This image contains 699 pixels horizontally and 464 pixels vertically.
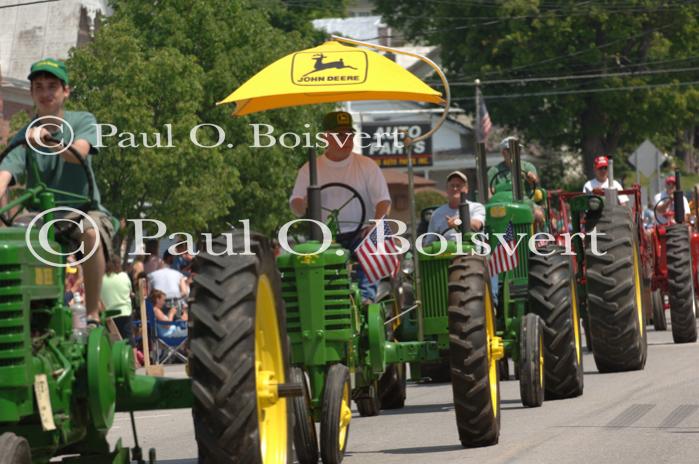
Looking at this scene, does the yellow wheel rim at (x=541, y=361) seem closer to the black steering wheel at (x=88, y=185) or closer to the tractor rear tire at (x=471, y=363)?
the tractor rear tire at (x=471, y=363)

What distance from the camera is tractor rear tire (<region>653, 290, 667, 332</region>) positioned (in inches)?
921

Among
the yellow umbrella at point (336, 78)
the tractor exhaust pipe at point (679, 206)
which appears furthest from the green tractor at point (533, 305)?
the tractor exhaust pipe at point (679, 206)

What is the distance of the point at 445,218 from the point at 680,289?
6511 mm

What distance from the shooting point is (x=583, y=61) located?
65.2 m

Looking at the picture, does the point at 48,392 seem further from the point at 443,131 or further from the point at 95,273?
the point at 443,131

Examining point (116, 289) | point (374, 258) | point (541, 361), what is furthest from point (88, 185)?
point (116, 289)

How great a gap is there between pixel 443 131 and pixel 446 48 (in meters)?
20.6

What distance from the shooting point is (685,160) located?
85250 millimetres

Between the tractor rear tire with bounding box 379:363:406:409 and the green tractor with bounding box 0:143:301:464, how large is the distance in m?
5.50

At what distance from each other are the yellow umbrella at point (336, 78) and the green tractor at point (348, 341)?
0.72 meters

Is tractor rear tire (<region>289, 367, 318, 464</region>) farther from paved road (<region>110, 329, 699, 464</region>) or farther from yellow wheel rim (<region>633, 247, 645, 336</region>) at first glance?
yellow wheel rim (<region>633, 247, 645, 336</region>)

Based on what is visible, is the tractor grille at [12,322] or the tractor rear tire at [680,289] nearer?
the tractor grille at [12,322]

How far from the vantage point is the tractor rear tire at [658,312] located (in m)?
23.4

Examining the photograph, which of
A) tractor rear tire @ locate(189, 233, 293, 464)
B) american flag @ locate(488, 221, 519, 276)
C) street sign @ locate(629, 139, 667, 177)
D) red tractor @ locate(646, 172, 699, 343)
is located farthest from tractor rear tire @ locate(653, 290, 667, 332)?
street sign @ locate(629, 139, 667, 177)
